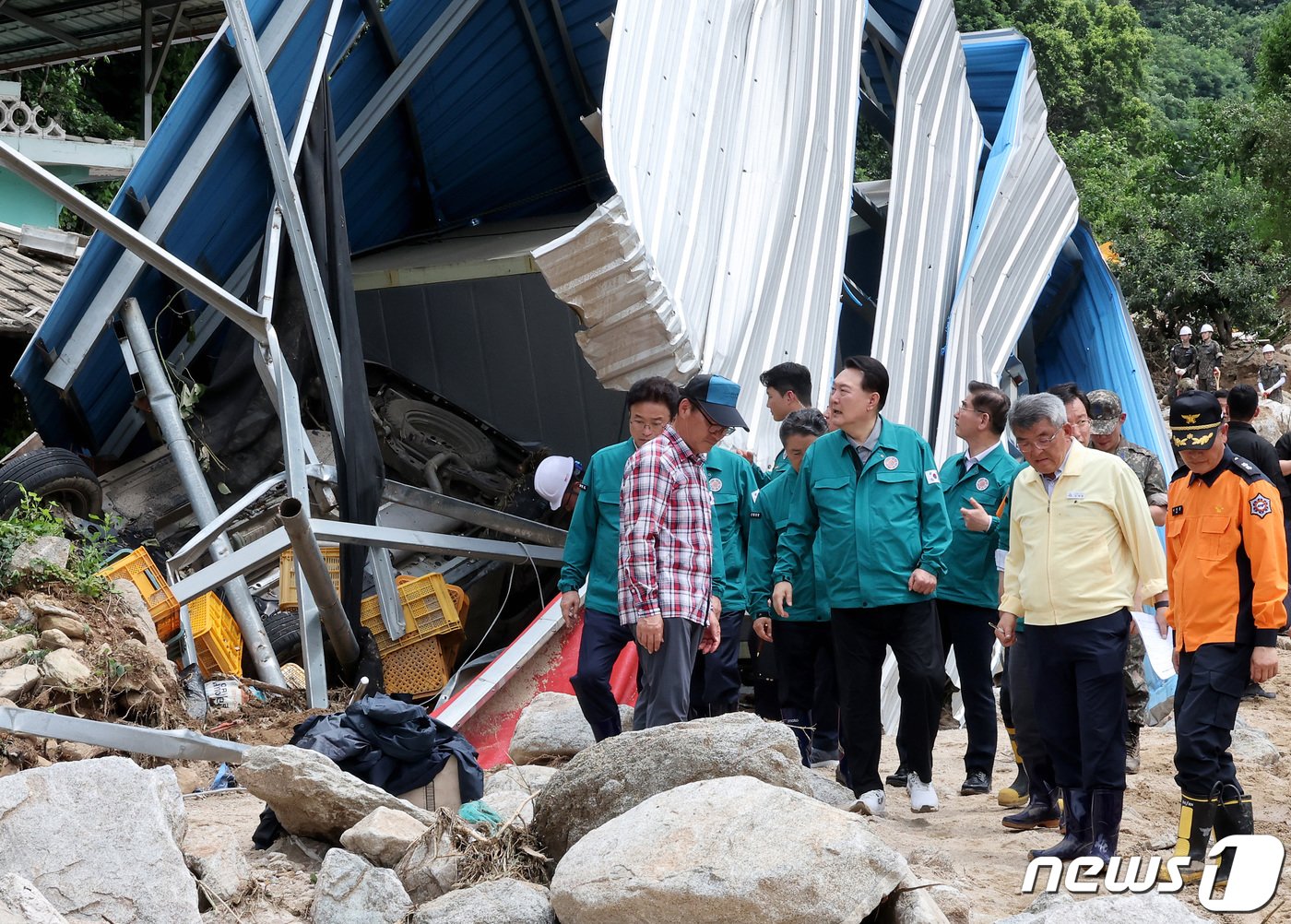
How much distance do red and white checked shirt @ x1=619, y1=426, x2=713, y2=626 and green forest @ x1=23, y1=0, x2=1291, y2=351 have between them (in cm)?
1580

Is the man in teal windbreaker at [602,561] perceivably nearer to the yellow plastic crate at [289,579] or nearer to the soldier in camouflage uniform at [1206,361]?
the yellow plastic crate at [289,579]

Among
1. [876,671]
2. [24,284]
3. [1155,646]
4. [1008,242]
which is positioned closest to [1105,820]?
[1155,646]

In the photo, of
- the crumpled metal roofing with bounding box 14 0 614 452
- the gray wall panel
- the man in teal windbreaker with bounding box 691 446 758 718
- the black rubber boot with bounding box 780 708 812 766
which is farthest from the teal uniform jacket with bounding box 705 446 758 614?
the gray wall panel

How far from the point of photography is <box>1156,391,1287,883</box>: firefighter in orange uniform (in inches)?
166

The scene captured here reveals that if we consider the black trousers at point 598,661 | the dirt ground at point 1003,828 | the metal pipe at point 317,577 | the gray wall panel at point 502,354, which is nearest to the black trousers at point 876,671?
the dirt ground at point 1003,828

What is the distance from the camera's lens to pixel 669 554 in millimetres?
4832

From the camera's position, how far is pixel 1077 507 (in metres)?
4.39

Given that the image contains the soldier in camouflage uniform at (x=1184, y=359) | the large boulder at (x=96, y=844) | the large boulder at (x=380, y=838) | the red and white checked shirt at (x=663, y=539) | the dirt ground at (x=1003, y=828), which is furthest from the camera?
the soldier in camouflage uniform at (x=1184, y=359)

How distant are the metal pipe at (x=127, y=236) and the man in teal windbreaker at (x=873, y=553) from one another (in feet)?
11.4

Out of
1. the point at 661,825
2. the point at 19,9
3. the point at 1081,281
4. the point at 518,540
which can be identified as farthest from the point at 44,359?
the point at 1081,281

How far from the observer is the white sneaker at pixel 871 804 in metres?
4.85

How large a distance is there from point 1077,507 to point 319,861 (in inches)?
104

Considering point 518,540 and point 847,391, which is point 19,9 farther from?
point 847,391

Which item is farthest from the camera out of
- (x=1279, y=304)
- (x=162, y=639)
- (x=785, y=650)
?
(x=1279, y=304)
